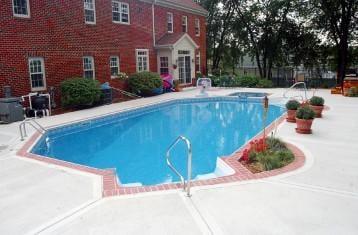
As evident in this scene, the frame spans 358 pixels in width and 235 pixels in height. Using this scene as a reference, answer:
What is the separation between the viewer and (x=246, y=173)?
5.73 metres

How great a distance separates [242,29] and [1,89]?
19.6m

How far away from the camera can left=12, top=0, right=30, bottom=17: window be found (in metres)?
12.5

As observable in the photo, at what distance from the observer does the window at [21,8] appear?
41.1ft

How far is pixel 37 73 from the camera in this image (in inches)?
533

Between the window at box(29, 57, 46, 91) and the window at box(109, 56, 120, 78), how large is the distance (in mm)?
4255

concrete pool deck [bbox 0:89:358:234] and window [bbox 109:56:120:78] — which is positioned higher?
window [bbox 109:56:120:78]

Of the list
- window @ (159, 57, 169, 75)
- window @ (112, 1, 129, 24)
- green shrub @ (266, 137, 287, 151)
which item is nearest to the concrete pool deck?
green shrub @ (266, 137, 287, 151)

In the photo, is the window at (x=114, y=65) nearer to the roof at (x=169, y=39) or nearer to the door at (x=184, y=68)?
the roof at (x=169, y=39)

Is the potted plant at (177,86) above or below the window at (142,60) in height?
below

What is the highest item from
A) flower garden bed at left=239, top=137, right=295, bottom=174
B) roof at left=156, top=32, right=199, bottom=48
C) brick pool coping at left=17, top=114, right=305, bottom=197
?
roof at left=156, top=32, right=199, bottom=48

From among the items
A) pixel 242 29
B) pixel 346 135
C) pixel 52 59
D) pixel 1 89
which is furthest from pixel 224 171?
pixel 242 29

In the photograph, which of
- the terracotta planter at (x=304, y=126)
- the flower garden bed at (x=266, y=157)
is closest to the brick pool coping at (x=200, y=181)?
the flower garden bed at (x=266, y=157)

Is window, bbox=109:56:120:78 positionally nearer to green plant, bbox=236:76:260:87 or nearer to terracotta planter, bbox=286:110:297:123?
green plant, bbox=236:76:260:87

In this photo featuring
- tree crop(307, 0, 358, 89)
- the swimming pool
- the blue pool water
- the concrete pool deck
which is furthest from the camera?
tree crop(307, 0, 358, 89)
